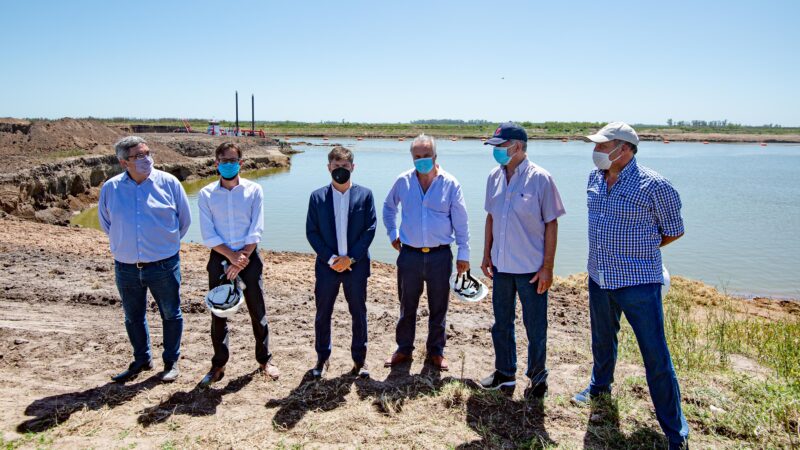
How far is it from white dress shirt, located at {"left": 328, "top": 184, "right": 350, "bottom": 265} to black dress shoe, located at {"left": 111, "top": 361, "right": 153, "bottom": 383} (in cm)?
184

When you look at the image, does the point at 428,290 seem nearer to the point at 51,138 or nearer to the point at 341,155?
the point at 341,155

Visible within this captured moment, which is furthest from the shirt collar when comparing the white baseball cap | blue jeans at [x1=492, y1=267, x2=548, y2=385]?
blue jeans at [x1=492, y1=267, x2=548, y2=385]

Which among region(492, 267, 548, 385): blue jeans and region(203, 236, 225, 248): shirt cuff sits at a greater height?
region(203, 236, 225, 248): shirt cuff

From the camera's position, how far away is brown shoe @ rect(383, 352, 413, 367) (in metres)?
4.63

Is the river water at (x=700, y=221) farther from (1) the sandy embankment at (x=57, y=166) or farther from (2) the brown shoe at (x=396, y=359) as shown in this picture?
(2) the brown shoe at (x=396, y=359)

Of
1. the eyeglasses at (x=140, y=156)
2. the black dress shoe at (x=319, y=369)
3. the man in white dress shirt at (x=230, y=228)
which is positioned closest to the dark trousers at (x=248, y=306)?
the man in white dress shirt at (x=230, y=228)

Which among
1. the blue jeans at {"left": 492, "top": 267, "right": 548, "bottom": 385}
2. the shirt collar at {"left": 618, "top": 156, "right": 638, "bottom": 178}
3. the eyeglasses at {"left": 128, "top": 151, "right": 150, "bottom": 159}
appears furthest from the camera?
the eyeglasses at {"left": 128, "top": 151, "right": 150, "bottom": 159}

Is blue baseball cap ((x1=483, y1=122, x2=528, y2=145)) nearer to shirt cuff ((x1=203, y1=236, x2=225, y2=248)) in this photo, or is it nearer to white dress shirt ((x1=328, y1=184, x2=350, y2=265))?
white dress shirt ((x1=328, y1=184, x2=350, y2=265))

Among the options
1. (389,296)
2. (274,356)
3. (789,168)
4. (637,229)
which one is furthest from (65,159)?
(789,168)

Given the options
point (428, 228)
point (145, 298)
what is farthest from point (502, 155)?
point (145, 298)

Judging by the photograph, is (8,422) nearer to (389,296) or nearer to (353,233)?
(353,233)

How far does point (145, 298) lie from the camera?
4.27 metres

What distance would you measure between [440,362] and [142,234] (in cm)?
255

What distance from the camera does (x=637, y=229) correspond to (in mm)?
3330
